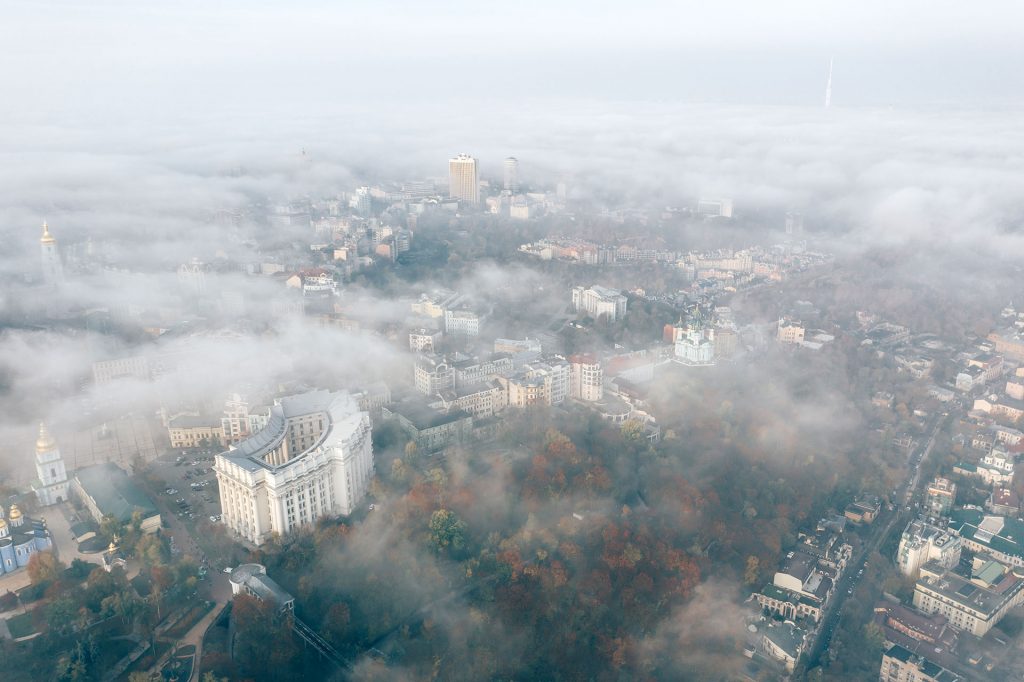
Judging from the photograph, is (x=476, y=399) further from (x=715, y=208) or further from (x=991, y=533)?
(x=715, y=208)

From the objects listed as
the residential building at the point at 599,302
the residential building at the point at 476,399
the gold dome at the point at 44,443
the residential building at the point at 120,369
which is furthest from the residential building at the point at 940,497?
the residential building at the point at 120,369

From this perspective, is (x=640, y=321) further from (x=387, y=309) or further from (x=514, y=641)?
(x=514, y=641)

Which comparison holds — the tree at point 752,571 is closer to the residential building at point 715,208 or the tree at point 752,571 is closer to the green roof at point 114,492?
the green roof at point 114,492

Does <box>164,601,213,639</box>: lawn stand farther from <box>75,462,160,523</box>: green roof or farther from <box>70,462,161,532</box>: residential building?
<box>75,462,160,523</box>: green roof

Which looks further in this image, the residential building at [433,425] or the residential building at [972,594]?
the residential building at [433,425]

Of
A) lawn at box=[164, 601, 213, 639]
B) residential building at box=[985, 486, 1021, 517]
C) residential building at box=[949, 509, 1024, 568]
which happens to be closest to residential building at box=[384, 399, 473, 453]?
lawn at box=[164, 601, 213, 639]

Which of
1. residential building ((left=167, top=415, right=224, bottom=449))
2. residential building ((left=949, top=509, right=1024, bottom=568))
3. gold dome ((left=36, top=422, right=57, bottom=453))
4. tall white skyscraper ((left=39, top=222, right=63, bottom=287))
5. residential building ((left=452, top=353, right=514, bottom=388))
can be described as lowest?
residential building ((left=949, top=509, right=1024, bottom=568))
